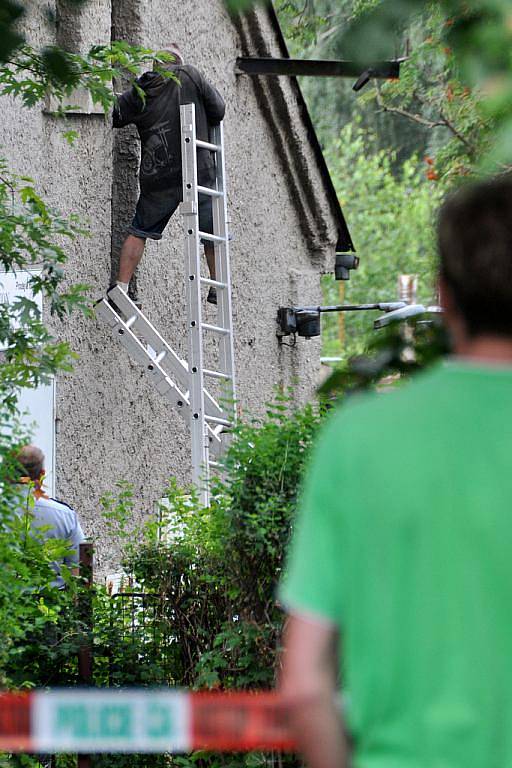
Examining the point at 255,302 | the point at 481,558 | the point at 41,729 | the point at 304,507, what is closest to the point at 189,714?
the point at 41,729

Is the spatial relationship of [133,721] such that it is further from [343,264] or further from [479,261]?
[343,264]

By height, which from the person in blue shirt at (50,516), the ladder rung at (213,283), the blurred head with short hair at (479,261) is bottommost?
the blurred head with short hair at (479,261)

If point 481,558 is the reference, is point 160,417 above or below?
above

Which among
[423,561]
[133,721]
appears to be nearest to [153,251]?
[133,721]

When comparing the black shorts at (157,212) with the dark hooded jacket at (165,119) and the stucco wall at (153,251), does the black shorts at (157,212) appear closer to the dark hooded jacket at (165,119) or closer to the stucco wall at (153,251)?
the dark hooded jacket at (165,119)

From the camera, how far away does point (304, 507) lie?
5.02ft

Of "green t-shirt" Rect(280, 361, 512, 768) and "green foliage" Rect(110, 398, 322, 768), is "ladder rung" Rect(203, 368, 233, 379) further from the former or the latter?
"green t-shirt" Rect(280, 361, 512, 768)

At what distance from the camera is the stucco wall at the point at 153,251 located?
8.98 meters

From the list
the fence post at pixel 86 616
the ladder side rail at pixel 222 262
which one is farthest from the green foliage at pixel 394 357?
the ladder side rail at pixel 222 262

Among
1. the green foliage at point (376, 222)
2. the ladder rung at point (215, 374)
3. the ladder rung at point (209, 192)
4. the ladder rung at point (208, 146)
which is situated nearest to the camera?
the ladder rung at point (215, 374)

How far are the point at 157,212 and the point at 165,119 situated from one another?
71 cm

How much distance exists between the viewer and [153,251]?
10.0 meters

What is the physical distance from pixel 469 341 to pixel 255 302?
33.5 ft

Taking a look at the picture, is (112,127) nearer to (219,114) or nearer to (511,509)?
(219,114)
